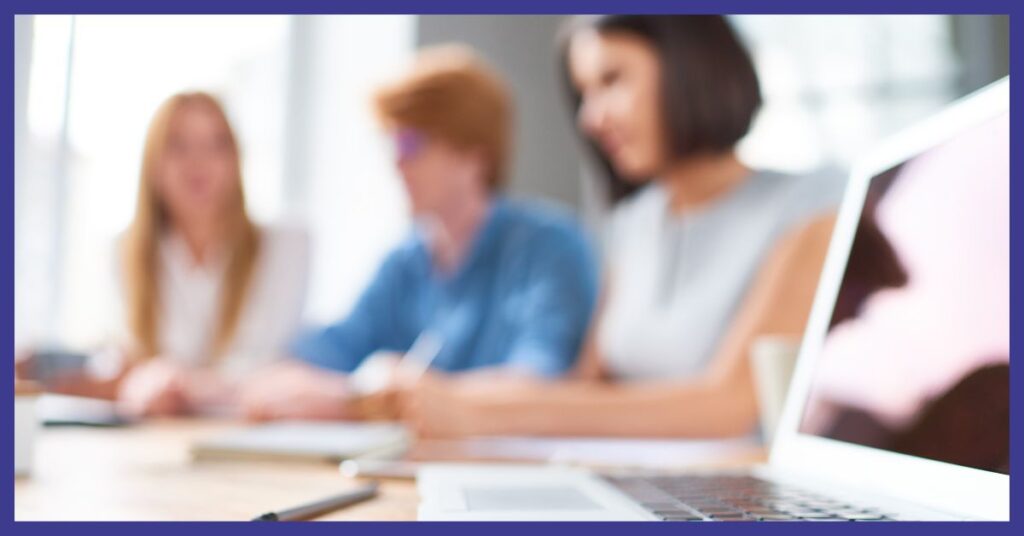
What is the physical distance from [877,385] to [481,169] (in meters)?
1.26

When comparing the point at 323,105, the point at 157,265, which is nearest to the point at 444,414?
the point at 157,265

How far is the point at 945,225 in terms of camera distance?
35cm

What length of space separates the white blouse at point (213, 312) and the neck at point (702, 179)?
670 mm

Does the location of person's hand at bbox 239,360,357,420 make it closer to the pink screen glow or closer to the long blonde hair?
the long blonde hair

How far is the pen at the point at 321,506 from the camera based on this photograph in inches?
12.8

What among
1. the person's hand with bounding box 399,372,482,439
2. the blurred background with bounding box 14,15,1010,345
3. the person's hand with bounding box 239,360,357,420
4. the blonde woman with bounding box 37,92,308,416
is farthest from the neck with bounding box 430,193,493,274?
the person's hand with bounding box 399,372,482,439

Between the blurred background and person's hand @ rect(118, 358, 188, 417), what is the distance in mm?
99

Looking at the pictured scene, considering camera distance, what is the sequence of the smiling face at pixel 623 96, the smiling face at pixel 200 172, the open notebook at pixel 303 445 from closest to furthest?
the open notebook at pixel 303 445
the smiling face at pixel 623 96
the smiling face at pixel 200 172

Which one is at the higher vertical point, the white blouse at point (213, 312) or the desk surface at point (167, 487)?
the white blouse at point (213, 312)

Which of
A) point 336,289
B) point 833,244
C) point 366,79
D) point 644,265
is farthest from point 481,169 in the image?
point 833,244

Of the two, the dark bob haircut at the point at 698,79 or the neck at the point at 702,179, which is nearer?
the dark bob haircut at the point at 698,79

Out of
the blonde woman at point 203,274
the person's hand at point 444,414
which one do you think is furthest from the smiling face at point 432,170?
the person's hand at point 444,414

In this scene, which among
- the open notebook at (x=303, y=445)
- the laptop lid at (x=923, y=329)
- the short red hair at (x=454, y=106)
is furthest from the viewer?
the short red hair at (x=454, y=106)

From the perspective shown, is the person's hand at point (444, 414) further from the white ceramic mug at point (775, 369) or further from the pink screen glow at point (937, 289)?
the pink screen glow at point (937, 289)
